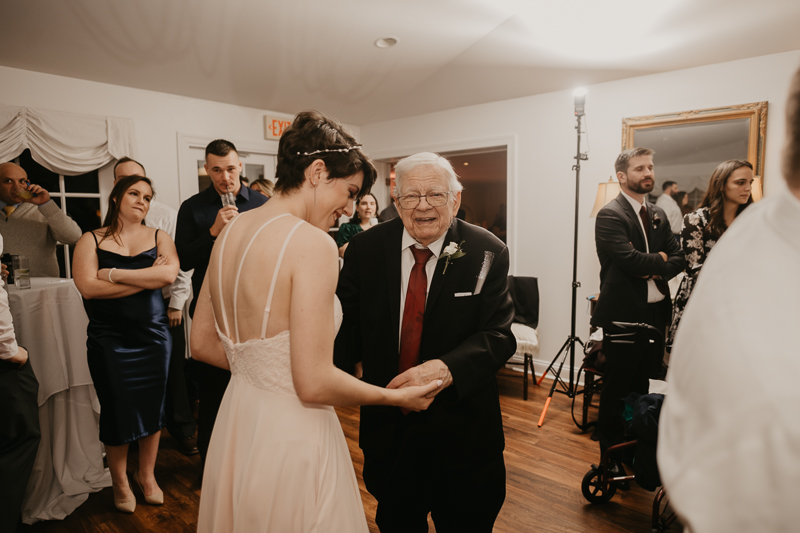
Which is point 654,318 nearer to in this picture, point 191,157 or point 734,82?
point 734,82

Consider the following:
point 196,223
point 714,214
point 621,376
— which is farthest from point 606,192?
point 196,223

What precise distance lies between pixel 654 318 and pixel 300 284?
2.90 metres

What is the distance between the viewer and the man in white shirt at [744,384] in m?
0.46

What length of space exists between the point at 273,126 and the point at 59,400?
345 cm

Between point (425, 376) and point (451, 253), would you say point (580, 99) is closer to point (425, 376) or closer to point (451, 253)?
point (451, 253)

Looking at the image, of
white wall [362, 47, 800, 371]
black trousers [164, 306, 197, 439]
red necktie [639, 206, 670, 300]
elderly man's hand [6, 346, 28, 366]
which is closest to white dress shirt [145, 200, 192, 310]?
black trousers [164, 306, 197, 439]

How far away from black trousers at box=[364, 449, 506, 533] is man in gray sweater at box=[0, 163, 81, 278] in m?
2.99

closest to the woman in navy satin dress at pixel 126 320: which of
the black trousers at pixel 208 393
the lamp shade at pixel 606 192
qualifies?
the black trousers at pixel 208 393

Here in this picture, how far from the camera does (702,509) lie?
1.64 feet

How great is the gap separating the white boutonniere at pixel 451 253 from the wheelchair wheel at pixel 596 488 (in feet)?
5.52

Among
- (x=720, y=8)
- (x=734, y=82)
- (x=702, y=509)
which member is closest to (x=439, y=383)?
(x=702, y=509)

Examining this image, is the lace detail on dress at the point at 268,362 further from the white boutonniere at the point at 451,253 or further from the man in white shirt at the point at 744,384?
the man in white shirt at the point at 744,384

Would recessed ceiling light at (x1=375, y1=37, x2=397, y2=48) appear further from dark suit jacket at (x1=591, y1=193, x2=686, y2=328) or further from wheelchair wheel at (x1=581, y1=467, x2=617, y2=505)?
wheelchair wheel at (x1=581, y1=467, x2=617, y2=505)

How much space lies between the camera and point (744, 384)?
0.48 m
